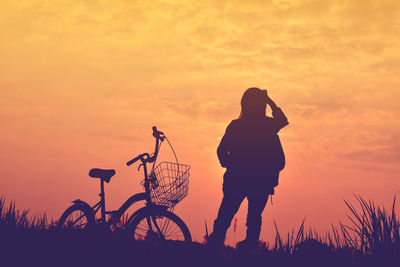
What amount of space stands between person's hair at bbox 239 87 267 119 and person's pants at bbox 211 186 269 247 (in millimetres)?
1125

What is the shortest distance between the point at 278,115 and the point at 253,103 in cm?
43

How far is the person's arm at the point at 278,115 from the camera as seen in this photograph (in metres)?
7.72

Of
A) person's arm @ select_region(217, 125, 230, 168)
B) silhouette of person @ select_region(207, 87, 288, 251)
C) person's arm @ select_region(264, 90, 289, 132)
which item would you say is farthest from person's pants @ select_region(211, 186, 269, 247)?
person's arm @ select_region(264, 90, 289, 132)

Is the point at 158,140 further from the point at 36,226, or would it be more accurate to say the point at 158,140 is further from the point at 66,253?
the point at 36,226

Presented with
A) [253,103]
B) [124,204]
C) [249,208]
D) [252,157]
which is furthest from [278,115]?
[124,204]

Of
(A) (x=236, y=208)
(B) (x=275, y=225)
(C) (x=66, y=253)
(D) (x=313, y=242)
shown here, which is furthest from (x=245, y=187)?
(C) (x=66, y=253)

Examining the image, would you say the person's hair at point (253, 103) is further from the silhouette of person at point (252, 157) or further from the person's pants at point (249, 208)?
the person's pants at point (249, 208)

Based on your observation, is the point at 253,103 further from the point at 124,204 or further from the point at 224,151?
the point at 124,204

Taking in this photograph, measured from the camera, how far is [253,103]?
301 inches

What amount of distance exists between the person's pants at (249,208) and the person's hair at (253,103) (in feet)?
3.69

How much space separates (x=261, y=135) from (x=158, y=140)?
6.04ft

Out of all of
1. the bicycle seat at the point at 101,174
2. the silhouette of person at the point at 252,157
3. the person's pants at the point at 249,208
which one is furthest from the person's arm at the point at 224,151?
the bicycle seat at the point at 101,174

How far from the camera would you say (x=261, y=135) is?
7.66 m

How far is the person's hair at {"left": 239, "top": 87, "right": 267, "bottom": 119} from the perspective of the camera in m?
7.63
